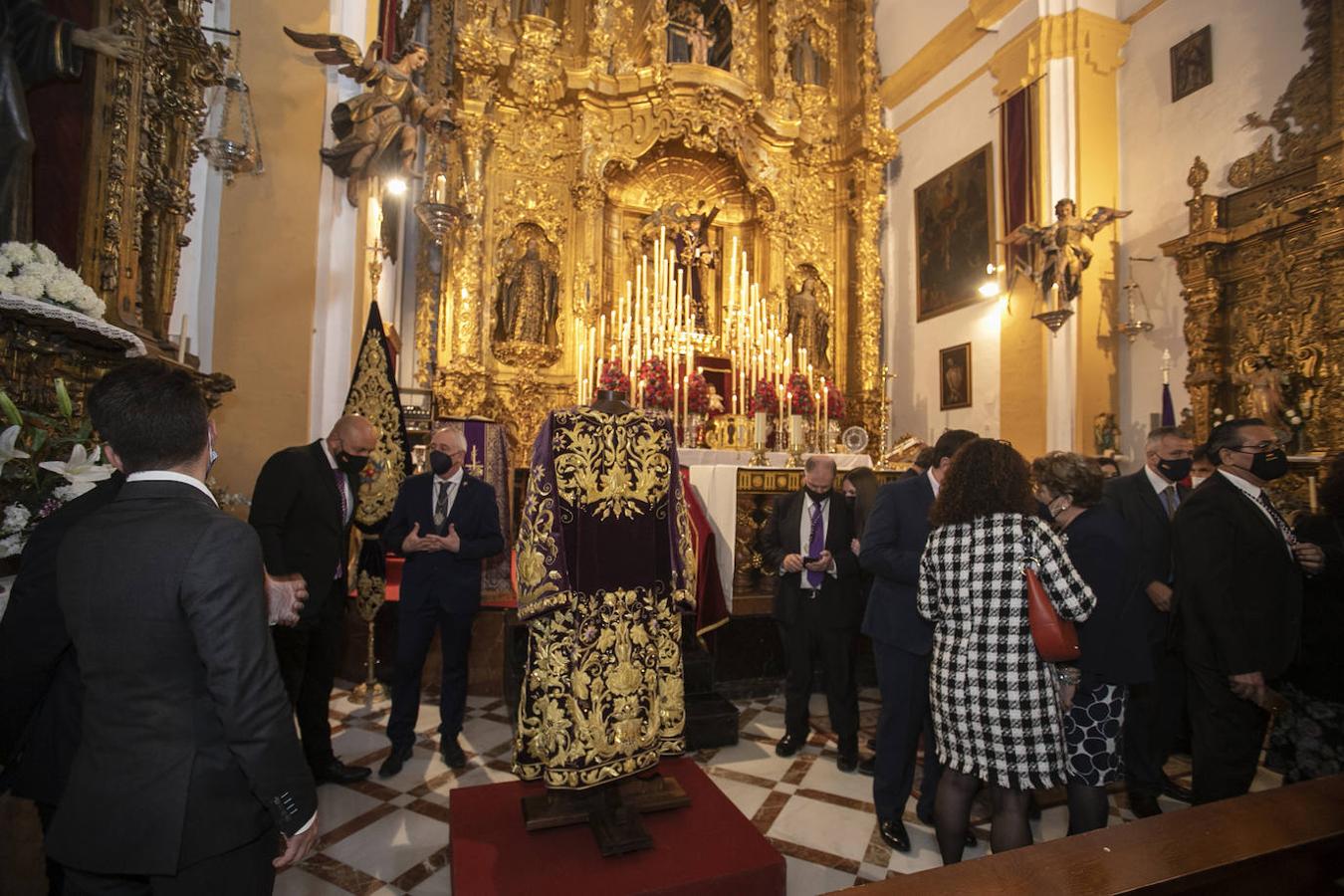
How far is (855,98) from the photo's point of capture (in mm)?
12094

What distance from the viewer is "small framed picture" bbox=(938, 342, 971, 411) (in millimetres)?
10242

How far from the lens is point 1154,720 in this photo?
11.3 feet

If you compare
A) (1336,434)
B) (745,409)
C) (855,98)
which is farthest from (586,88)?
(1336,434)

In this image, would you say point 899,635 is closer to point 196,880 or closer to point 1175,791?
Result: point 1175,791

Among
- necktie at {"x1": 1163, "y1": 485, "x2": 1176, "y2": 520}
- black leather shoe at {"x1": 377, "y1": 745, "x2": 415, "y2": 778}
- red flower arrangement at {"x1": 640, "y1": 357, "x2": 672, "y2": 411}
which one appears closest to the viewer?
black leather shoe at {"x1": 377, "y1": 745, "x2": 415, "y2": 778}

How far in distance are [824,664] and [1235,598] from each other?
195 cm

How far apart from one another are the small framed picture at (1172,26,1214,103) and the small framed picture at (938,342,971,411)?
3831 millimetres

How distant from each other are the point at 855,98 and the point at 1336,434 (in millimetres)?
8980

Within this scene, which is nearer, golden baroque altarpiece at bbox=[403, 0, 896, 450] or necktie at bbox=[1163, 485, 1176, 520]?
necktie at bbox=[1163, 485, 1176, 520]

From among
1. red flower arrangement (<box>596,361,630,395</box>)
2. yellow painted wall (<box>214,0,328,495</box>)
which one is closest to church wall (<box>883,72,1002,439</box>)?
red flower arrangement (<box>596,361,630,395</box>)

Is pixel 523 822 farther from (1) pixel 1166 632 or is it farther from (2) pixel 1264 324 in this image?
(2) pixel 1264 324

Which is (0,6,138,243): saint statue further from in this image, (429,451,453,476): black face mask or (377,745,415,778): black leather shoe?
(377,745,415,778): black leather shoe

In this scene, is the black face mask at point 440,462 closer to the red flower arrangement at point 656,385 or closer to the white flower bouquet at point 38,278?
the white flower bouquet at point 38,278

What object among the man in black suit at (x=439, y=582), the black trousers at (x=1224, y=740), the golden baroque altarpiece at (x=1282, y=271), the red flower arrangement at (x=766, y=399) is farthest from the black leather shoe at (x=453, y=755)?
the golden baroque altarpiece at (x=1282, y=271)
